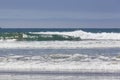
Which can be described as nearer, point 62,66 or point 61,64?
point 62,66

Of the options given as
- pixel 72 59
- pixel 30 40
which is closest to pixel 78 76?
pixel 72 59

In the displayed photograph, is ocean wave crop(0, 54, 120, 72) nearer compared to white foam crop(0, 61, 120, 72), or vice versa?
white foam crop(0, 61, 120, 72)

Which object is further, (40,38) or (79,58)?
(40,38)

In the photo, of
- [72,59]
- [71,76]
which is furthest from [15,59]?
[71,76]

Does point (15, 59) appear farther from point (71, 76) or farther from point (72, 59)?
point (71, 76)

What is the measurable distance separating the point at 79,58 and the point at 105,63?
3.59 metres

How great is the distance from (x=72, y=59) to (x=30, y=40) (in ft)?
81.4

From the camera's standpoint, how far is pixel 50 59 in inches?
1142

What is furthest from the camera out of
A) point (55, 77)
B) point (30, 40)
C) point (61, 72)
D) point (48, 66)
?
point (30, 40)

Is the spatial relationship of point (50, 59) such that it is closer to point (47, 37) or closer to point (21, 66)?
point (21, 66)

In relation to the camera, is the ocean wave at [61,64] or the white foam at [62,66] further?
the ocean wave at [61,64]

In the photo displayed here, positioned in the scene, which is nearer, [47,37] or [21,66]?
[21,66]

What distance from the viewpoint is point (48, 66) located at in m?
24.9

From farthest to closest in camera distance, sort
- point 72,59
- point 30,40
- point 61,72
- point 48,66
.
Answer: point 30,40 → point 72,59 → point 48,66 → point 61,72
